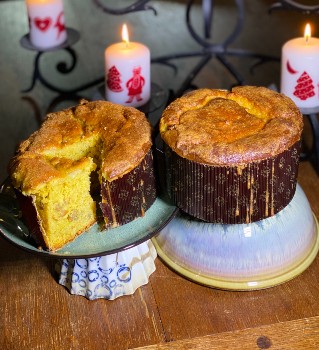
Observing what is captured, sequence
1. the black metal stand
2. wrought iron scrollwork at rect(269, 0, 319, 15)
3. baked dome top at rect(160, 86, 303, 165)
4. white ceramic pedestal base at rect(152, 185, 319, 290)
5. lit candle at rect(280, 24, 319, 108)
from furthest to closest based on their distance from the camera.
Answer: the black metal stand → wrought iron scrollwork at rect(269, 0, 319, 15) → lit candle at rect(280, 24, 319, 108) → white ceramic pedestal base at rect(152, 185, 319, 290) → baked dome top at rect(160, 86, 303, 165)

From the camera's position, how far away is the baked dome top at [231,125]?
3.28 ft

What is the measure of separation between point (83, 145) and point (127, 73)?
31 cm

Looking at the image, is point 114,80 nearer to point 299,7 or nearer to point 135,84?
point 135,84

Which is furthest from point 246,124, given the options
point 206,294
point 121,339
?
point 121,339

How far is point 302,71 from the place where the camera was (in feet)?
4.25

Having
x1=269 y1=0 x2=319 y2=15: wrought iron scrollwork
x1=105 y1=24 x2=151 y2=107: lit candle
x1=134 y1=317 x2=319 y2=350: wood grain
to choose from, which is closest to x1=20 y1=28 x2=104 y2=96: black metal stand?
x1=105 y1=24 x2=151 y2=107: lit candle

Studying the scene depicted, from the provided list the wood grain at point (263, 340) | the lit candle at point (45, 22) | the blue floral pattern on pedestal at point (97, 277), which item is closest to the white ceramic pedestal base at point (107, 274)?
the blue floral pattern on pedestal at point (97, 277)

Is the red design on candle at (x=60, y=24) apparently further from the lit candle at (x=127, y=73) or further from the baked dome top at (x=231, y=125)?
the baked dome top at (x=231, y=125)

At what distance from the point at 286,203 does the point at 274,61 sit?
87 centimetres

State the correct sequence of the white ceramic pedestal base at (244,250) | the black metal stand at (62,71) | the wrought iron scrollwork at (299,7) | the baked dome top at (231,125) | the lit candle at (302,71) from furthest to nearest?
the black metal stand at (62,71), the wrought iron scrollwork at (299,7), the lit candle at (302,71), the white ceramic pedestal base at (244,250), the baked dome top at (231,125)

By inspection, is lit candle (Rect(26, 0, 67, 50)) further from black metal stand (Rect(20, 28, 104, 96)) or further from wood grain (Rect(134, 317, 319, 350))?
wood grain (Rect(134, 317, 319, 350))

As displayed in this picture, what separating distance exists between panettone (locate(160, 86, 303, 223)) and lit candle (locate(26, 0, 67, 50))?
0.63 m

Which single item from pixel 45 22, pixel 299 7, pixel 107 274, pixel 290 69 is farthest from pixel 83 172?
pixel 299 7

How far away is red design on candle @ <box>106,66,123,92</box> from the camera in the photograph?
53.1 inches
